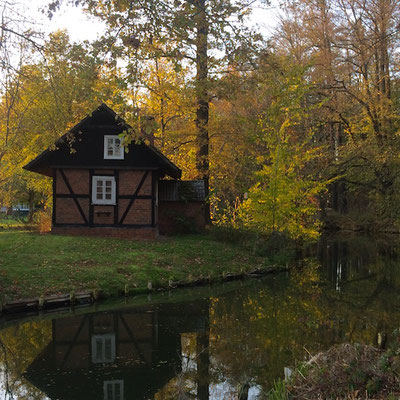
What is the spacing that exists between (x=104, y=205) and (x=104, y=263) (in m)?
6.73

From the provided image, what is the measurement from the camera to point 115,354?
9.88m

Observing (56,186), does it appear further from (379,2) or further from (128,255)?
(379,2)

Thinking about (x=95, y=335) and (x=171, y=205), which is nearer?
(x=95, y=335)

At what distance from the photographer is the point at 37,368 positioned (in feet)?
29.4

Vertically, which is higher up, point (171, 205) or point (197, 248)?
point (171, 205)

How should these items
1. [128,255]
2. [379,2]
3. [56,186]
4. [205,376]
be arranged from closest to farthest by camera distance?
[205,376], [128,255], [56,186], [379,2]

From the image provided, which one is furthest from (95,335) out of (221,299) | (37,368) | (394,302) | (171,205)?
(171,205)

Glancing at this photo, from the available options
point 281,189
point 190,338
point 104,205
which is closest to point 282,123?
point 281,189

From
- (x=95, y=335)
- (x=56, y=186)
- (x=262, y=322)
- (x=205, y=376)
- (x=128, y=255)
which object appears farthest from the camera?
(x=56, y=186)

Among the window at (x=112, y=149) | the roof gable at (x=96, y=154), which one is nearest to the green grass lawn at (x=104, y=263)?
the roof gable at (x=96, y=154)

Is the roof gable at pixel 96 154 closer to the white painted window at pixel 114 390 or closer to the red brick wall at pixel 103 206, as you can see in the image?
the red brick wall at pixel 103 206

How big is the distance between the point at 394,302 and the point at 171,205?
48.9ft

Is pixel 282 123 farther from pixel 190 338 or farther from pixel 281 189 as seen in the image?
pixel 190 338

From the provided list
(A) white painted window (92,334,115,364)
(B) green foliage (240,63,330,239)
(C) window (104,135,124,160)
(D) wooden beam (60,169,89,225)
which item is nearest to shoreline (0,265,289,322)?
(A) white painted window (92,334,115,364)
